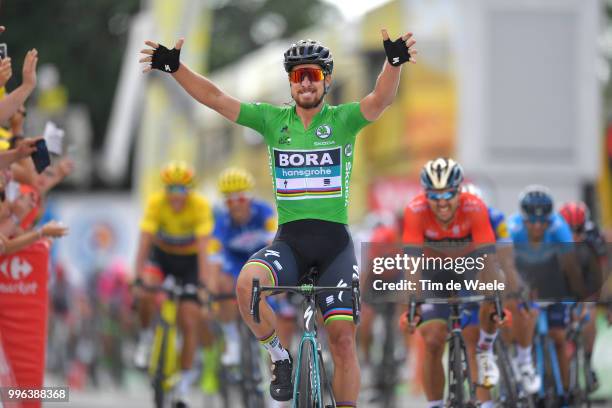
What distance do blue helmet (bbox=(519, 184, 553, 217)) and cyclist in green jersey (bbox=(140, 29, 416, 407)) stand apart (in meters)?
3.15

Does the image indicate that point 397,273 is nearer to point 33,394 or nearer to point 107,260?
point 33,394

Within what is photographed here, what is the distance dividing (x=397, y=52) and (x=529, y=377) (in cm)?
378

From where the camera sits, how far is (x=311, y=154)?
886 centimetres

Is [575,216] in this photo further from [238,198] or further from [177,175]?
[177,175]

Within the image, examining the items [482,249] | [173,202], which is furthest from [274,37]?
[482,249]

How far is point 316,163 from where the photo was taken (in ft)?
29.1

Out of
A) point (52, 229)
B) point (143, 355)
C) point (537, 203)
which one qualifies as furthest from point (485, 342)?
point (143, 355)

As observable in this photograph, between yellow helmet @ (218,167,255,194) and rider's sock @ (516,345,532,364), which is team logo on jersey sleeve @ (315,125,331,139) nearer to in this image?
rider's sock @ (516,345,532,364)

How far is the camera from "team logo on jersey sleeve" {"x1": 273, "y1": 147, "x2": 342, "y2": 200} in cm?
884

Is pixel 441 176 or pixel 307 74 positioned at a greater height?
pixel 307 74

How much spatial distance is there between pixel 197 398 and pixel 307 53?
34.1 feet

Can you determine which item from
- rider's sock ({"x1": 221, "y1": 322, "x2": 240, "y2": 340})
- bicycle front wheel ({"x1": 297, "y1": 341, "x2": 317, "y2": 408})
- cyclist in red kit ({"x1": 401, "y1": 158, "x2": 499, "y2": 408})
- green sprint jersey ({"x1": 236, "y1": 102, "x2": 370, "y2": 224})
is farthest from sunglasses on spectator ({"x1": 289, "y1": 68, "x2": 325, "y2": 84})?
rider's sock ({"x1": 221, "y1": 322, "x2": 240, "y2": 340})

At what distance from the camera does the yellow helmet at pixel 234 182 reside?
13516 millimetres

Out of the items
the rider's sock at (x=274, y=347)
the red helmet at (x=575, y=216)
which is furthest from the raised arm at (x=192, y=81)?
the red helmet at (x=575, y=216)
